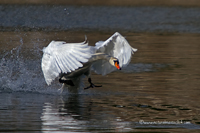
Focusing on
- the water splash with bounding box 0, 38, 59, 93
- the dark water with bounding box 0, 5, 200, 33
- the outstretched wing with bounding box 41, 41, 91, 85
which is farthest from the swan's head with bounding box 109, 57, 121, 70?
the dark water with bounding box 0, 5, 200, 33

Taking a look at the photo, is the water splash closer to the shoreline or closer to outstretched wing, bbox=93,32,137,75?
outstretched wing, bbox=93,32,137,75

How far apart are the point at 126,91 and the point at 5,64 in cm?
464

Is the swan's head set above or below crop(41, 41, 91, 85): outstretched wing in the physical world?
below

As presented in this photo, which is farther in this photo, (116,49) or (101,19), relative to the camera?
(101,19)

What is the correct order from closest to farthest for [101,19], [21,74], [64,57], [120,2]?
[64,57] → [21,74] → [101,19] → [120,2]

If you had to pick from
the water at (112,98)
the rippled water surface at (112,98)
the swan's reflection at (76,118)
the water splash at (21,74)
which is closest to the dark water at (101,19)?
the water splash at (21,74)

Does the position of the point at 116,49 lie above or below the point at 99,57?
above

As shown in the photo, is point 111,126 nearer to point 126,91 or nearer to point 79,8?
point 126,91

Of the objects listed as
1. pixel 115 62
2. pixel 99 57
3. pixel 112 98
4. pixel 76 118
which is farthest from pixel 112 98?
pixel 76 118

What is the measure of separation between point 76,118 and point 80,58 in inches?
56.6

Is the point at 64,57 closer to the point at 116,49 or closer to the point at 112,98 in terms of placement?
the point at 112,98

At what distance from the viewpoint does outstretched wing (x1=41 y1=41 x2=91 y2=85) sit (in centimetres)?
935

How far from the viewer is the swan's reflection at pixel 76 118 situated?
25.2 ft

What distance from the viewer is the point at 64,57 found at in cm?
948
